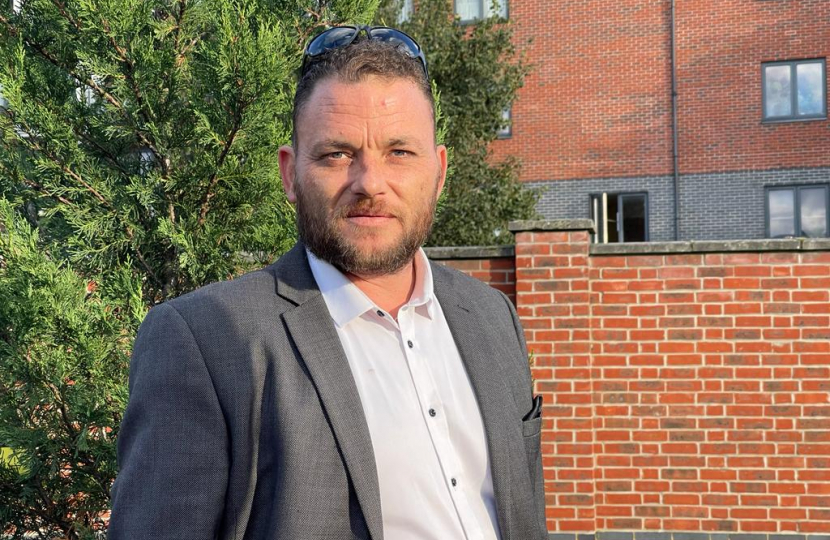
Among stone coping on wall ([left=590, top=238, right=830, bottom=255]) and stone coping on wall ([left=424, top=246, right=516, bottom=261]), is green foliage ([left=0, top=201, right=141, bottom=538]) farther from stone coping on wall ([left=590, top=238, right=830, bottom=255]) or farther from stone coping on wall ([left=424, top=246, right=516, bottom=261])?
stone coping on wall ([left=590, top=238, right=830, bottom=255])

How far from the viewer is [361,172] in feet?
Answer: 5.62

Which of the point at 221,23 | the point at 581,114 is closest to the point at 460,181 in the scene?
the point at 581,114

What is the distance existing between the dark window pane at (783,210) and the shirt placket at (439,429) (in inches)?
→ 787

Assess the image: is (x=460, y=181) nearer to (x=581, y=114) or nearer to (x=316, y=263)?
(x=581, y=114)

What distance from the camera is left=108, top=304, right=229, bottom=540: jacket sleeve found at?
1.46 meters

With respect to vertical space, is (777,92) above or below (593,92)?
below

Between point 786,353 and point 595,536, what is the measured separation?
1971mm

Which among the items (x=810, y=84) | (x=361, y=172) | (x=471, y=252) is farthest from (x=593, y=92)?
(x=361, y=172)

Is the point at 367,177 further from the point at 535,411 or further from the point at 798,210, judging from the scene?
the point at 798,210

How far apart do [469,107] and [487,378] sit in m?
13.1

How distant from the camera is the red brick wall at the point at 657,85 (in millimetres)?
19750

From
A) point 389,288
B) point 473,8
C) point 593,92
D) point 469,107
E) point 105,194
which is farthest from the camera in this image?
point 473,8

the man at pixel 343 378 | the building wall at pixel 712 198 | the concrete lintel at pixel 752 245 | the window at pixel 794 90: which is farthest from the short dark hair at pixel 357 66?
the window at pixel 794 90

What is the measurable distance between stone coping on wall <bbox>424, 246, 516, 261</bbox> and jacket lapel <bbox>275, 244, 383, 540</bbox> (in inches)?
183
